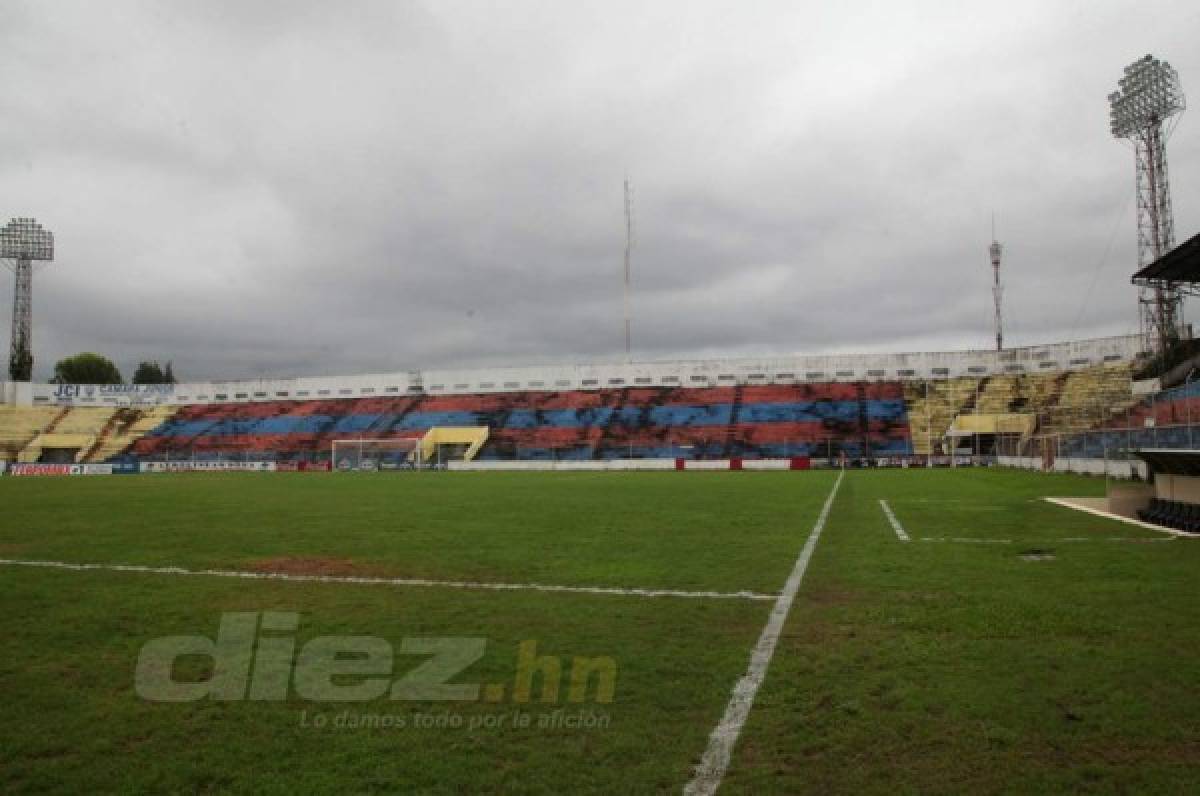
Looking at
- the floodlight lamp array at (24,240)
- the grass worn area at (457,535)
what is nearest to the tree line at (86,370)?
the floodlight lamp array at (24,240)

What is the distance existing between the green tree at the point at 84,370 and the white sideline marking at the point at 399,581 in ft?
458

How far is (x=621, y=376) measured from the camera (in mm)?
88375

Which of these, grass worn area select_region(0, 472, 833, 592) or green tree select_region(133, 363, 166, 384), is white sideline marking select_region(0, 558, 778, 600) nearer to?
grass worn area select_region(0, 472, 833, 592)

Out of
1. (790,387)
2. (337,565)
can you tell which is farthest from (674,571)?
(790,387)

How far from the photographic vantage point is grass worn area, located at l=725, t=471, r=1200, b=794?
421cm

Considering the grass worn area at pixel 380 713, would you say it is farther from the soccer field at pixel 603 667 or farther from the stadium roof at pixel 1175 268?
the stadium roof at pixel 1175 268

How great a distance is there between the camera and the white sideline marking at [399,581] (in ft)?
29.7

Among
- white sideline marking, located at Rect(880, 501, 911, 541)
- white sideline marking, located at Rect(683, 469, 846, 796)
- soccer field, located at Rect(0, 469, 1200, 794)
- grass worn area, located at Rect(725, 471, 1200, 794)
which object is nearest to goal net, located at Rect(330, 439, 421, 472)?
white sideline marking, located at Rect(880, 501, 911, 541)

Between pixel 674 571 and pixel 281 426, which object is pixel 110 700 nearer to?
pixel 674 571

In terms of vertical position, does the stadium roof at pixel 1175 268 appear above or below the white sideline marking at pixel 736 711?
above

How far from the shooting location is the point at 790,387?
8081cm

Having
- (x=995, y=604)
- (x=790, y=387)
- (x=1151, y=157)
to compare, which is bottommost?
(x=995, y=604)

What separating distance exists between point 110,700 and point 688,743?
3.94 meters

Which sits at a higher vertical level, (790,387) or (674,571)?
(790,387)
